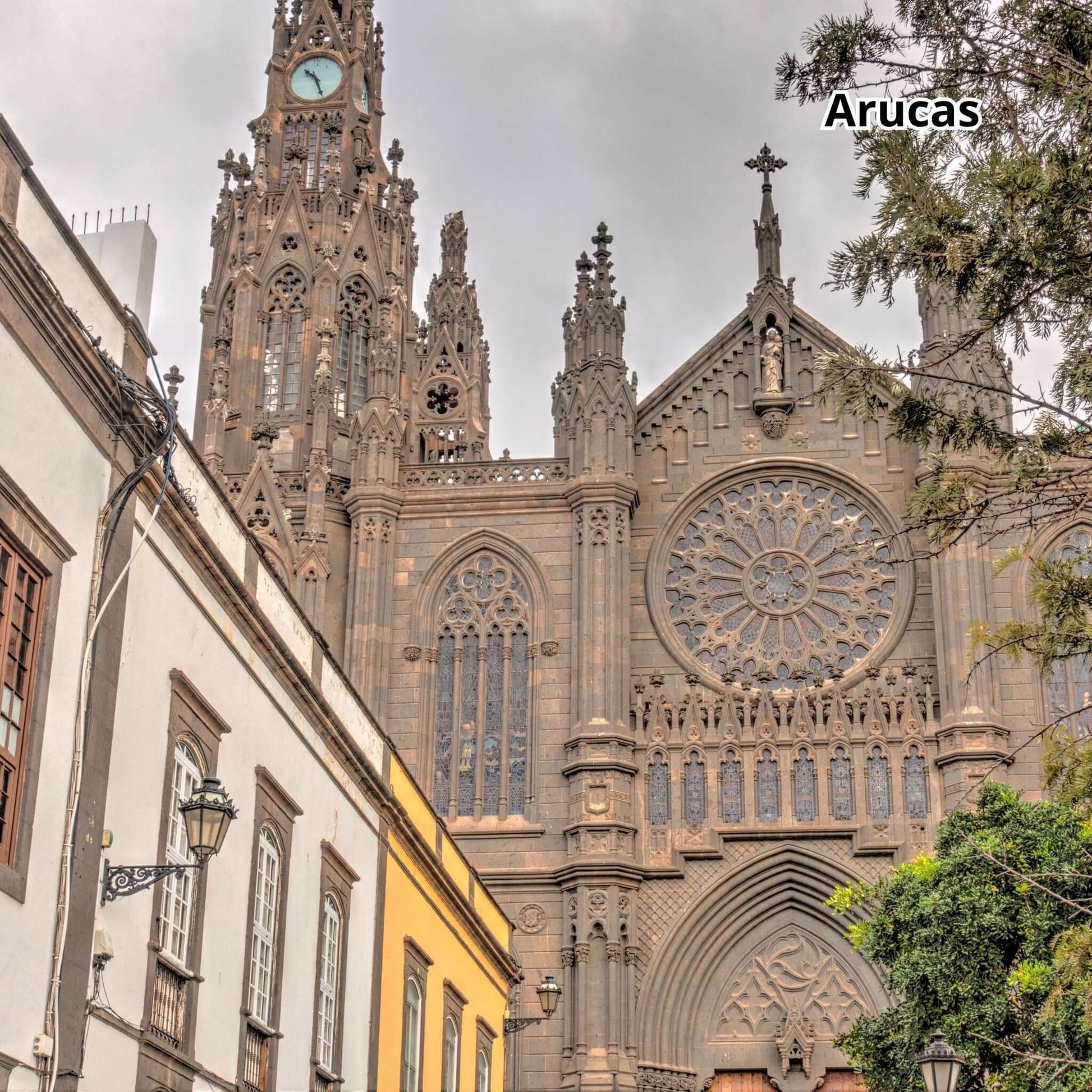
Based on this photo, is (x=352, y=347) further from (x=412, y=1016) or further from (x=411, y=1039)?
(x=411, y=1039)

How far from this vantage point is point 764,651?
34.9m

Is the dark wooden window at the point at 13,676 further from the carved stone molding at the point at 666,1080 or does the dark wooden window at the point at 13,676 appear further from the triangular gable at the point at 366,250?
the triangular gable at the point at 366,250

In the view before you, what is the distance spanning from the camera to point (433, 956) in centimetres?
2295

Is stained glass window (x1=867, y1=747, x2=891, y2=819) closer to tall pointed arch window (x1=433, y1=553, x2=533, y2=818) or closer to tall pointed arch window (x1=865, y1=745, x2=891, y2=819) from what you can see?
tall pointed arch window (x1=865, y1=745, x2=891, y2=819)

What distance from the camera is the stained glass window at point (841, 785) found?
33219 millimetres

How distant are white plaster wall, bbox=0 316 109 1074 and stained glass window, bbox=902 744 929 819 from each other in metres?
21.9

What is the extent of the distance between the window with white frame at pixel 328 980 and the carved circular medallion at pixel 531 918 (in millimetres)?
13652

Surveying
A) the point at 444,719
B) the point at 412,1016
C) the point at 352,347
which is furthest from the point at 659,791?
the point at 412,1016

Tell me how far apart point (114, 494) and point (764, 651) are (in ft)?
73.4

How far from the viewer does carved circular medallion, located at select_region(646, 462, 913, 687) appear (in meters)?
34.8

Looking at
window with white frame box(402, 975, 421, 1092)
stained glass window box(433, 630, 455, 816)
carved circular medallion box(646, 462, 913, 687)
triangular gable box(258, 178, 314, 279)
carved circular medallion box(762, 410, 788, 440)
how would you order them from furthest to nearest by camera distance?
1. triangular gable box(258, 178, 314, 279)
2. carved circular medallion box(762, 410, 788, 440)
3. carved circular medallion box(646, 462, 913, 687)
4. stained glass window box(433, 630, 455, 816)
5. window with white frame box(402, 975, 421, 1092)

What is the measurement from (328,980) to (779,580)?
18.0 m

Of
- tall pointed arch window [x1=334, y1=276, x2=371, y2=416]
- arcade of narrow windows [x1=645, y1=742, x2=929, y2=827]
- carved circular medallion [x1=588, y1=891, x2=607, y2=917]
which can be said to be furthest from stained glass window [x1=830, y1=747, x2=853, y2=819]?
tall pointed arch window [x1=334, y1=276, x2=371, y2=416]

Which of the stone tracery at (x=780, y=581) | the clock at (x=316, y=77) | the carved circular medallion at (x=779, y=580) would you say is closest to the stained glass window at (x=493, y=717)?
the carved circular medallion at (x=779, y=580)
